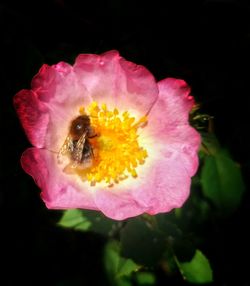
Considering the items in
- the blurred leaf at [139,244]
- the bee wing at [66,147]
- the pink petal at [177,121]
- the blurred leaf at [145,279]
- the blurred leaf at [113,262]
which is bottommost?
the blurred leaf at [145,279]

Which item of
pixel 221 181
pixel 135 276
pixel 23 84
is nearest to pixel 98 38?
pixel 23 84

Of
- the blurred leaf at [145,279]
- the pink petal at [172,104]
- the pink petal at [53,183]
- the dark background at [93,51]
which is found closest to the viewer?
the pink petal at [53,183]

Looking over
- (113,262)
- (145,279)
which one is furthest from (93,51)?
(145,279)

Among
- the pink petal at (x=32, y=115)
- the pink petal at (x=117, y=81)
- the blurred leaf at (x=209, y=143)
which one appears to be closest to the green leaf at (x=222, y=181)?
the blurred leaf at (x=209, y=143)

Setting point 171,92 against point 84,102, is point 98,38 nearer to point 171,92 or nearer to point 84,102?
point 84,102

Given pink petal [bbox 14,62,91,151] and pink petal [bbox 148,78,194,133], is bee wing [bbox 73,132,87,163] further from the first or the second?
pink petal [bbox 148,78,194,133]

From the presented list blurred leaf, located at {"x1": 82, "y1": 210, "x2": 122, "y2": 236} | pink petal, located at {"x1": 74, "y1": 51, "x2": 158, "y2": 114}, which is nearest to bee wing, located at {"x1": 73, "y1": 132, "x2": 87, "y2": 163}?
pink petal, located at {"x1": 74, "y1": 51, "x2": 158, "y2": 114}

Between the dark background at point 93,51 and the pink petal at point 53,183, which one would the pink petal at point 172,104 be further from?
the pink petal at point 53,183

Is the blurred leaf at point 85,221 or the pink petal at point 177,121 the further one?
the blurred leaf at point 85,221
